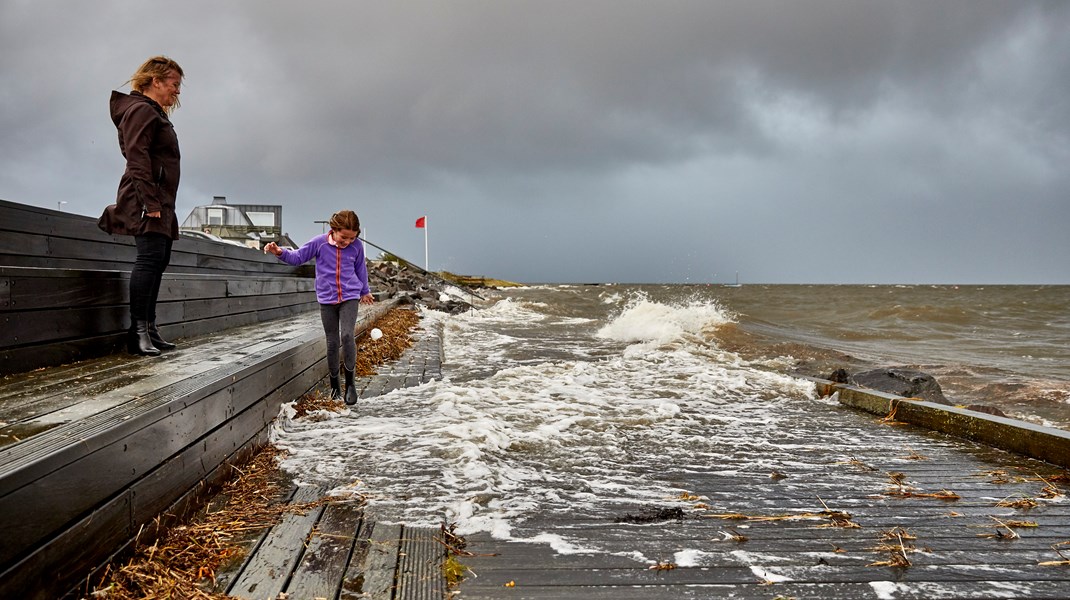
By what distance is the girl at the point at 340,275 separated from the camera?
5.44 m

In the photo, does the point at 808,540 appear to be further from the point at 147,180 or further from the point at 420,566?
the point at 147,180

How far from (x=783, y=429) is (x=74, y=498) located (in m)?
5.26

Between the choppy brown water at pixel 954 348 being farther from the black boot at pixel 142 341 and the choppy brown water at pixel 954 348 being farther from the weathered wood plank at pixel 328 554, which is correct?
the black boot at pixel 142 341

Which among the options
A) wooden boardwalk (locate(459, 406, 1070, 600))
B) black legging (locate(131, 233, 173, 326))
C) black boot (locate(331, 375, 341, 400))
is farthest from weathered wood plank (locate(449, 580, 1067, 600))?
black boot (locate(331, 375, 341, 400))

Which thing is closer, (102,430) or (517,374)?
(102,430)

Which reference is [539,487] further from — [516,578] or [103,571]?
[103,571]

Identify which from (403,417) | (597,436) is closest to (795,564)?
(597,436)

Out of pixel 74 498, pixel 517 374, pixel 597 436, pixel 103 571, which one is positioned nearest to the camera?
pixel 74 498

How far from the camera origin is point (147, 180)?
4.19 meters

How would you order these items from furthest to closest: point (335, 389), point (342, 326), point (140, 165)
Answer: point (335, 389), point (342, 326), point (140, 165)

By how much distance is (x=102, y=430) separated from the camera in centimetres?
220

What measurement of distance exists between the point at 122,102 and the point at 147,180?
649mm

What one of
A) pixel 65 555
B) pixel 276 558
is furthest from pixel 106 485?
pixel 276 558

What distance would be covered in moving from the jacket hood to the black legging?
0.91 meters
